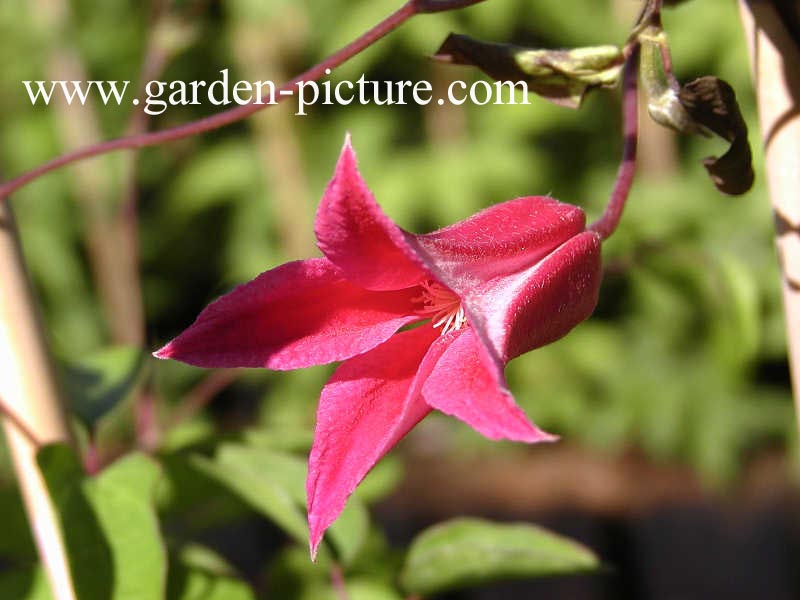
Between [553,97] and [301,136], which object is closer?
[553,97]

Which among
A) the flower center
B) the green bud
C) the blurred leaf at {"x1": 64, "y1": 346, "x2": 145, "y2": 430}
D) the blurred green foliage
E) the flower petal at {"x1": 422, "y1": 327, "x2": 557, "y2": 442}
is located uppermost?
the green bud

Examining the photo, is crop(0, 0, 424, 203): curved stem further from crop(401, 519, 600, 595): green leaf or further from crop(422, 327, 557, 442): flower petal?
crop(401, 519, 600, 595): green leaf

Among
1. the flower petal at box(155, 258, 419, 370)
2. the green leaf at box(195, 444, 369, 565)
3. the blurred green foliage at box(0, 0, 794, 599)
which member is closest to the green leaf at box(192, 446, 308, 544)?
the green leaf at box(195, 444, 369, 565)

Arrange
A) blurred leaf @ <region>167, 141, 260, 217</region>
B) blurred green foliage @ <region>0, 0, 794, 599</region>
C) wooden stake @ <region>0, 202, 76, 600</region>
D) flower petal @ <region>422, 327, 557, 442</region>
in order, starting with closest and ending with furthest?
flower petal @ <region>422, 327, 557, 442</region>
wooden stake @ <region>0, 202, 76, 600</region>
blurred green foliage @ <region>0, 0, 794, 599</region>
blurred leaf @ <region>167, 141, 260, 217</region>

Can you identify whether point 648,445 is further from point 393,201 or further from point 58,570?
point 58,570

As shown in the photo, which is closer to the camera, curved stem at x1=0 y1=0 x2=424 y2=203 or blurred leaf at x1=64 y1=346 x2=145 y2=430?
curved stem at x1=0 y1=0 x2=424 y2=203

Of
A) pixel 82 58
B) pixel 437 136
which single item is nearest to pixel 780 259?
pixel 437 136

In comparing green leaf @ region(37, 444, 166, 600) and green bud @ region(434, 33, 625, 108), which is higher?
green bud @ region(434, 33, 625, 108)

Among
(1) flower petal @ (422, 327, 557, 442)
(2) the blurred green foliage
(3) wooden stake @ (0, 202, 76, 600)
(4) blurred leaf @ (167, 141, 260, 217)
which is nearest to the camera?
(1) flower petal @ (422, 327, 557, 442)
